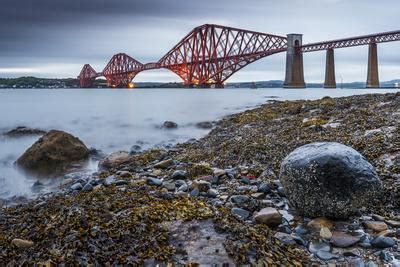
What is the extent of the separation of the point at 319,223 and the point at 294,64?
7417cm

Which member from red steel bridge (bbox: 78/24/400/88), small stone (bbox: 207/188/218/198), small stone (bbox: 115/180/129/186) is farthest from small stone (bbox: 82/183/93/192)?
red steel bridge (bbox: 78/24/400/88)

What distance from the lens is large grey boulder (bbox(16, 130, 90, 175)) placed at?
7613 millimetres

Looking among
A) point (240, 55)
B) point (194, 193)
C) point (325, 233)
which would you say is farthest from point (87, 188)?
point (240, 55)

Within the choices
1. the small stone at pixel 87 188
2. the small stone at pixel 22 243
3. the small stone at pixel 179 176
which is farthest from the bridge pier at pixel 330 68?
the small stone at pixel 22 243

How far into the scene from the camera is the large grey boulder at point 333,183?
3.38 meters

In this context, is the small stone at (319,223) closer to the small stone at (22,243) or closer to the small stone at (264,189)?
the small stone at (264,189)

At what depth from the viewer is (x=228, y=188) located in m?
4.51

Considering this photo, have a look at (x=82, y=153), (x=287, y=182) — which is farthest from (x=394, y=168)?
(x=82, y=153)

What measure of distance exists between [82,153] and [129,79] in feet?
310

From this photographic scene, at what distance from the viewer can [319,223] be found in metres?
3.28

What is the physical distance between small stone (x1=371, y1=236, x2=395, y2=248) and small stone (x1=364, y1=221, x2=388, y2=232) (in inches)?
10.6

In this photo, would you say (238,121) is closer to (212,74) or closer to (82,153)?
(82,153)

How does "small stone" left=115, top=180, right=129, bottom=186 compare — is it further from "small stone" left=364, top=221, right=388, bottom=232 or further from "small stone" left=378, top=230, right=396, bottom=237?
"small stone" left=378, top=230, right=396, bottom=237

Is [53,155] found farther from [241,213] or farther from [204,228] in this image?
[204,228]
